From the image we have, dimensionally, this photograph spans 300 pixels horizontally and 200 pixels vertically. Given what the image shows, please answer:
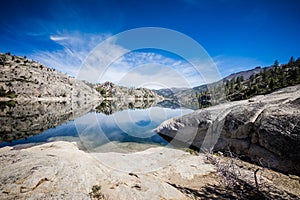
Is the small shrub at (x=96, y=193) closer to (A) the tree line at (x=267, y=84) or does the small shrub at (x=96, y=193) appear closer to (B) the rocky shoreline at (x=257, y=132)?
(B) the rocky shoreline at (x=257, y=132)

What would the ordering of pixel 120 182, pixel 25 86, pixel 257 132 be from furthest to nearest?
pixel 25 86 → pixel 257 132 → pixel 120 182

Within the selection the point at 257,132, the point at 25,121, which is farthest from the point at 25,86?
the point at 257,132

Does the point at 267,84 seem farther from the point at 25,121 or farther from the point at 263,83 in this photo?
the point at 25,121

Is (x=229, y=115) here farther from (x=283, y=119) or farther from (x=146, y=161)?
(x=146, y=161)

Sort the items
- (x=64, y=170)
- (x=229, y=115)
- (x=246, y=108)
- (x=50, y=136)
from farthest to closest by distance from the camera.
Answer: (x=50, y=136)
(x=229, y=115)
(x=246, y=108)
(x=64, y=170)

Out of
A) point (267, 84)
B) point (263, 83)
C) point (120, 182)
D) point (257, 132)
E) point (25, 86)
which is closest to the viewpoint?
point (120, 182)

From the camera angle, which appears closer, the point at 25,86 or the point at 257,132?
the point at 257,132

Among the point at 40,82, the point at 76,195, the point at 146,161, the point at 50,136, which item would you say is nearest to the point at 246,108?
the point at 146,161

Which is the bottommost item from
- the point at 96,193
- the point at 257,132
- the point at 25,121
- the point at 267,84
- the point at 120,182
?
the point at 120,182

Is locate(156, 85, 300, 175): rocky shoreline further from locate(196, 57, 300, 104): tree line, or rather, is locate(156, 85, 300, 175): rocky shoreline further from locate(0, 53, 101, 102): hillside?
locate(0, 53, 101, 102): hillside

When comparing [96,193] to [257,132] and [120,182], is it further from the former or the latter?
[257,132]

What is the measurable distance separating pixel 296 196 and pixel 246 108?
20.1ft

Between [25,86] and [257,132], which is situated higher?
[25,86]

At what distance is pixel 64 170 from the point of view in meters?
6.46
